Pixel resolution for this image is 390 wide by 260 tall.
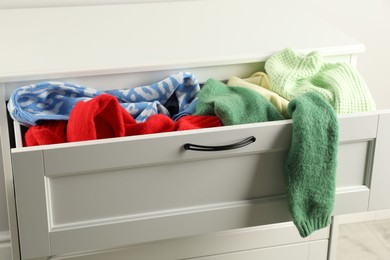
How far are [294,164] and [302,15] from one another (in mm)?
546

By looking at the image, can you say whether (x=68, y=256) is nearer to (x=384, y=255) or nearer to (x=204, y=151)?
(x=204, y=151)

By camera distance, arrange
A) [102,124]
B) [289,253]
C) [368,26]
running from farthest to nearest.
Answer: [368,26]
[289,253]
[102,124]

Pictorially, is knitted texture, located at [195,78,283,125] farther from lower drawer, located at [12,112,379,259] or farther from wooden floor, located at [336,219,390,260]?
wooden floor, located at [336,219,390,260]

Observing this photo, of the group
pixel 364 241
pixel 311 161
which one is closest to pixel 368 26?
pixel 364 241

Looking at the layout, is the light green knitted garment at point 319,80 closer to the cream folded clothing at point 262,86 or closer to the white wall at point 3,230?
the cream folded clothing at point 262,86

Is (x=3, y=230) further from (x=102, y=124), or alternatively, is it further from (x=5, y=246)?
(x=102, y=124)

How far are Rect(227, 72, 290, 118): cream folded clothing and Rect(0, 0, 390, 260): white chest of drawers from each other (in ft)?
0.09

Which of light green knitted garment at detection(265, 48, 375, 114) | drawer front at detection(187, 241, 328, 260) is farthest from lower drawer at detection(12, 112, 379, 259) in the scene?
drawer front at detection(187, 241, 328, 260)

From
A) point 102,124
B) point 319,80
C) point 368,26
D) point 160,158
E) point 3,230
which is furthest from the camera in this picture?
point 368,26

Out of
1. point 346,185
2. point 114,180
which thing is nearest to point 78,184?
point 114,180

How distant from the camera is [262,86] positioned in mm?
1366

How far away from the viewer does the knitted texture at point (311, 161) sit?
3.78ft

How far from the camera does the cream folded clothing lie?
1.29m

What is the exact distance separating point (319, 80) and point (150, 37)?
1.15 ft
